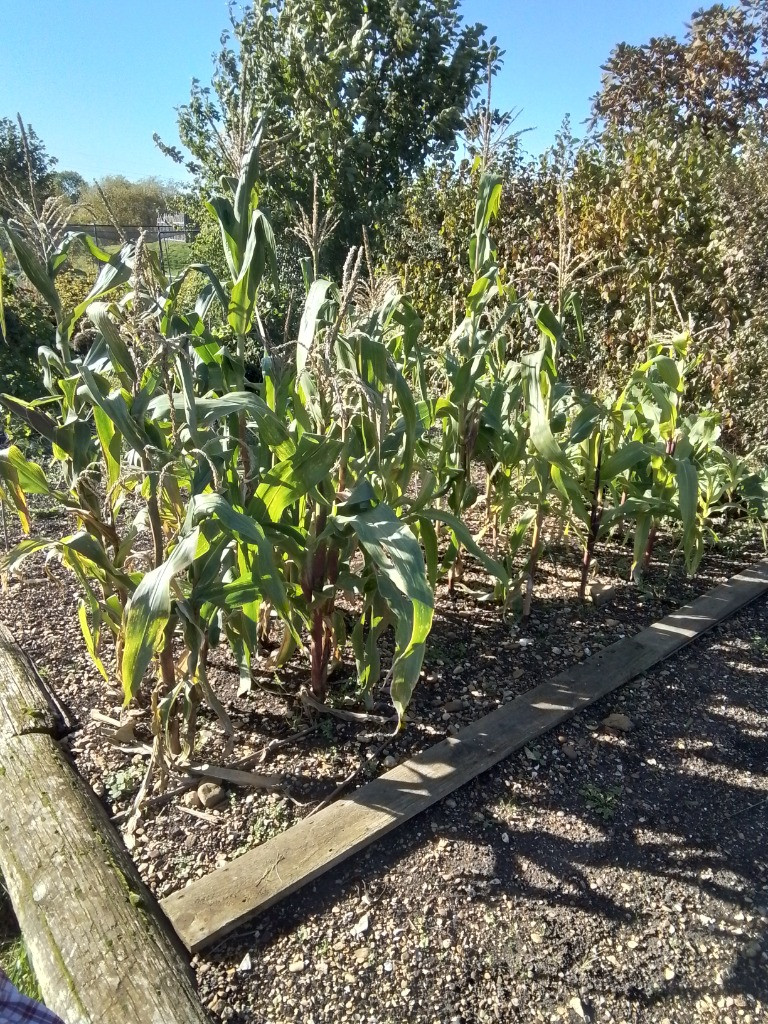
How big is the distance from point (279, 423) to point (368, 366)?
347mm

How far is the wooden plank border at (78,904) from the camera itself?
3.62 ft

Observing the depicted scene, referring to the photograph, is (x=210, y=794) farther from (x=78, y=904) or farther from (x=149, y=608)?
(x=149, y=608)

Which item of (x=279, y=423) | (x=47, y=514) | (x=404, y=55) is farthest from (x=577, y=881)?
(x=404, y=55)

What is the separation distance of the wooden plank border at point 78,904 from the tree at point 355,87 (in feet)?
20.2

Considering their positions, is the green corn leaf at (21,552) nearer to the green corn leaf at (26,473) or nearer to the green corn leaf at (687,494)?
the green corn leaf at (26,473)

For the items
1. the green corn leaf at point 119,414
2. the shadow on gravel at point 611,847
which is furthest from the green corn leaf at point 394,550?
the shadow on gravel at point 611,847

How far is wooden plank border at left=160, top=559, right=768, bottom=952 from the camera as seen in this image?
4.46ft

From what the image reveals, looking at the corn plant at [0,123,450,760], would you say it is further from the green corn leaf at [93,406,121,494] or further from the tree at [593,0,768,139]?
the tree at [593,0,768,139]

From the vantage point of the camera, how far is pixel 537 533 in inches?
93.7

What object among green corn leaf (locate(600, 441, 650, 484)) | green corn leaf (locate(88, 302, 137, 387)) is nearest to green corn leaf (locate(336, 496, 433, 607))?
green corn leaf (locate(88, 302, 137, 387))

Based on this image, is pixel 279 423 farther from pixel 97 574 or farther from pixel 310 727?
pixel 310 727

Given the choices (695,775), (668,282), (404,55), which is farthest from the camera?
(404,55)

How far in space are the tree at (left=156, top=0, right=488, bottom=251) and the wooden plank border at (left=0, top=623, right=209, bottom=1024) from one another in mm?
6154

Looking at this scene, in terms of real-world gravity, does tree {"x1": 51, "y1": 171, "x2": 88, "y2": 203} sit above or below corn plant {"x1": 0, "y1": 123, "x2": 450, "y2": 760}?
above
